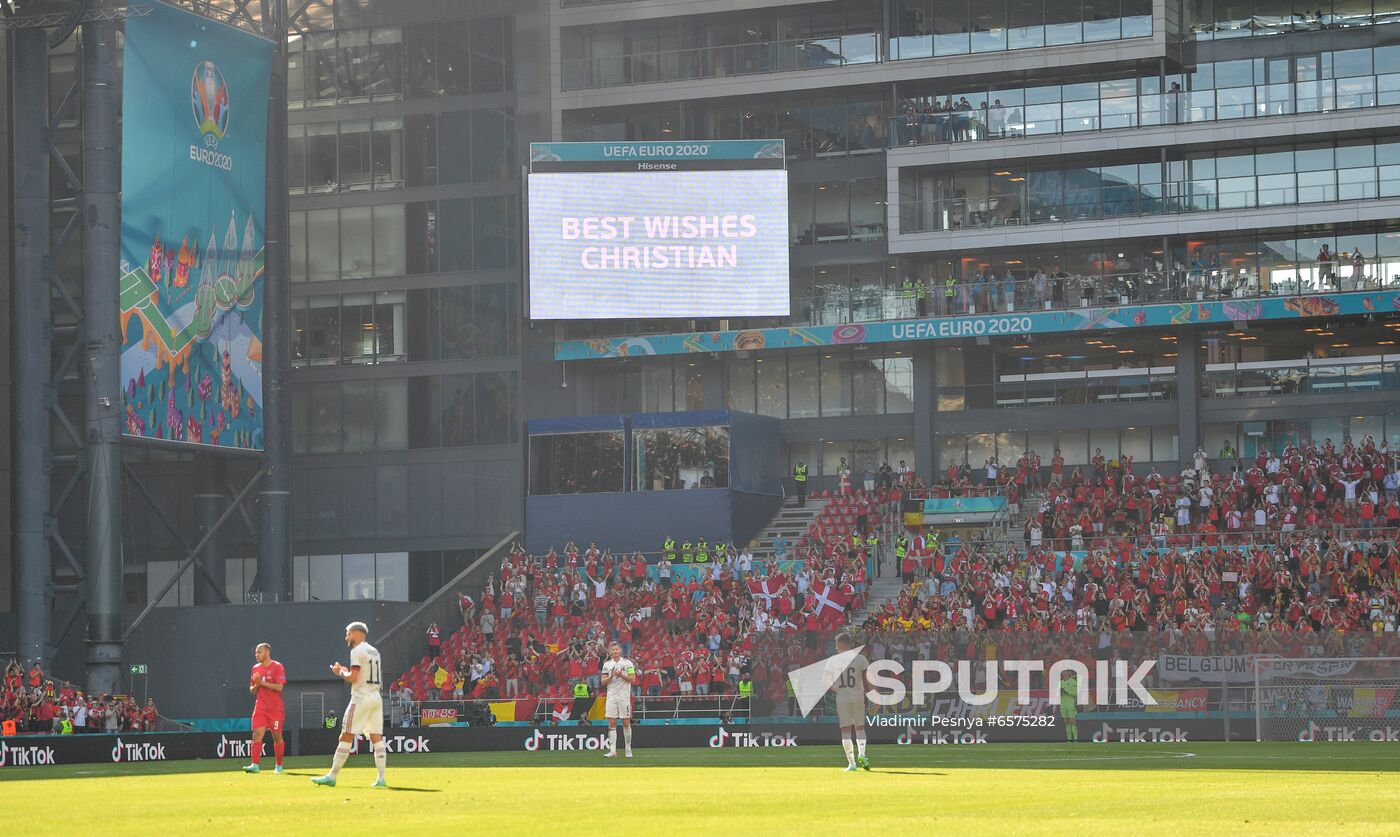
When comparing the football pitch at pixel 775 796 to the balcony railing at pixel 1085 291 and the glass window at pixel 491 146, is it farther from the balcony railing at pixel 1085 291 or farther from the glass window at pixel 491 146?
the glass window at pixel 491 146

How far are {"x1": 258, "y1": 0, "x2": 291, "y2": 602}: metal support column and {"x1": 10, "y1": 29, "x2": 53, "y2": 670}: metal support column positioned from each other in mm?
8465

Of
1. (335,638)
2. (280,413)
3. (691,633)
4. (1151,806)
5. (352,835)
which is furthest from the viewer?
(280,413)

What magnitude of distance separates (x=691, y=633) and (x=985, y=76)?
25394 mm

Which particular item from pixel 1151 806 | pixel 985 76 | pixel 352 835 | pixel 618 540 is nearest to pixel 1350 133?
pixel 985 76

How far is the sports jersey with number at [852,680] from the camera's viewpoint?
2850cm

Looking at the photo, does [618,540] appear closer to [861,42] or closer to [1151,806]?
[861,42]

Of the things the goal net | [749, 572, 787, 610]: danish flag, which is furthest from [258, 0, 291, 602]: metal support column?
the goal net

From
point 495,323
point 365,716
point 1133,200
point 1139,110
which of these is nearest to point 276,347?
point 495,323

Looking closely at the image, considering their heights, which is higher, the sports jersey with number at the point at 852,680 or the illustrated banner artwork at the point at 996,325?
the illustrated banner artwork at the point at 996,325

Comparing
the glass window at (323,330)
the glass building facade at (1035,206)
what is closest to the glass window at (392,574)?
the glass window at (323,330)

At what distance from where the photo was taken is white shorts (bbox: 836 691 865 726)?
2816 cm

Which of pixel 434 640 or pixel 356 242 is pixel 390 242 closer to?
pixel 356 242

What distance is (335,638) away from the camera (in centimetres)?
5919
